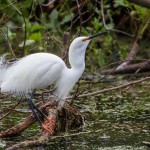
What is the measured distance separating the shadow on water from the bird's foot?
0.15 meters

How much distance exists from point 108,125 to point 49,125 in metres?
0.85

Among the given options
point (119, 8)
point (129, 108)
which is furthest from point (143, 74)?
point (119, 8)

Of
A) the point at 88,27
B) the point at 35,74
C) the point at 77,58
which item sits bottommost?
the point at 35,74

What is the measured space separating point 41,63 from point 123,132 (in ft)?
3.42

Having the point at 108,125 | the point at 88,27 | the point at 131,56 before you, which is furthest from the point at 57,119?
the point at 88,27

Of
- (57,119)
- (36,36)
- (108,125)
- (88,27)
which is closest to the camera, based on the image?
(57,119)

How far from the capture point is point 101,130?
19.7 feet

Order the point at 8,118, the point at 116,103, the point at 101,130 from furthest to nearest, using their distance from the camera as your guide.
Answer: the point at 116,103 < the point at 8,118 < the point at 101,130

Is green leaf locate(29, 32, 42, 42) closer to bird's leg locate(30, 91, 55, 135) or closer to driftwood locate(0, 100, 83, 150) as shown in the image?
driftwood locate(0, 100, 83, 150)

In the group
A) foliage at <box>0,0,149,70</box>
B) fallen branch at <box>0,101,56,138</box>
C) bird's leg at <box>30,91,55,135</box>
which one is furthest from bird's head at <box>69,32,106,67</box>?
foliage at <box>0,0,149,70</box>

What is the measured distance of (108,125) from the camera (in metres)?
6.17

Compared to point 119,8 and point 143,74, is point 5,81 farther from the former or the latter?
point 119,8

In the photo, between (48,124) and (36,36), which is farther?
(36,36)

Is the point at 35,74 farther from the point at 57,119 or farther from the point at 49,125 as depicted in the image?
the point at 57,119
